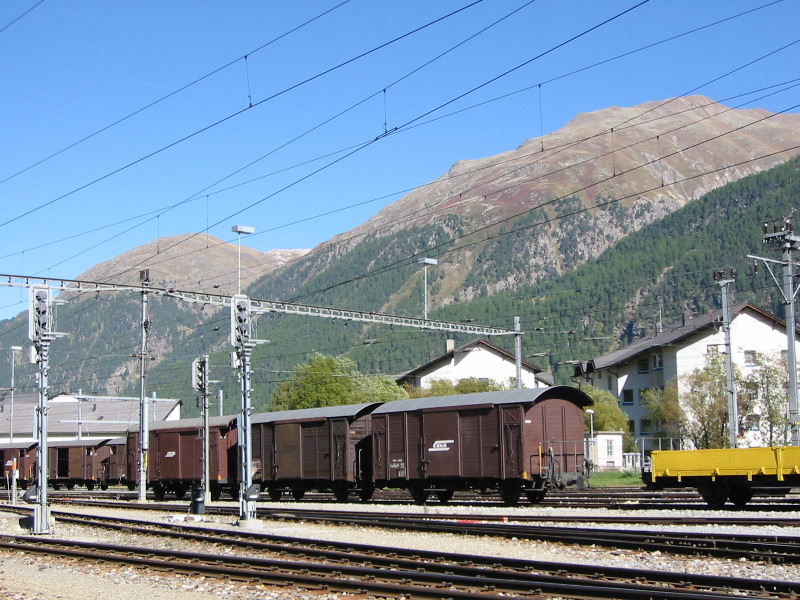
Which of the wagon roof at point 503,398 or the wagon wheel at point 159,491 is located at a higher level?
the wagon roof at point 503,398

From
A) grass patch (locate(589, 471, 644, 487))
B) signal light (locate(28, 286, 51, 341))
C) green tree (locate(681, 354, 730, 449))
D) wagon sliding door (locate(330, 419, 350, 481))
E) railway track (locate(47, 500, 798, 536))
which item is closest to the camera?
railway track (locate(47, 500, 798, 536))

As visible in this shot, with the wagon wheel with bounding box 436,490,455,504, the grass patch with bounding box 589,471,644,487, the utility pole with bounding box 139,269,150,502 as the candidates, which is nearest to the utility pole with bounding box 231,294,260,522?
the wagon wheel with bounding box 436,490,455,504

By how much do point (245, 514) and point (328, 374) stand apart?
52.3m

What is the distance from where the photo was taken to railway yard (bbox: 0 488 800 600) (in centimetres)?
1301

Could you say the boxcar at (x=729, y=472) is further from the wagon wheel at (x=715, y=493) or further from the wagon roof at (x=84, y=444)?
the wagon roof at (x=84, y=444)

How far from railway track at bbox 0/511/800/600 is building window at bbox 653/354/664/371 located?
2334 inches

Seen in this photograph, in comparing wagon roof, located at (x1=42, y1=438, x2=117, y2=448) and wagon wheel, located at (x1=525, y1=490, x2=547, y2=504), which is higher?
wagon roof, located at (x1=42, y1=438, x2=117, y2=448)

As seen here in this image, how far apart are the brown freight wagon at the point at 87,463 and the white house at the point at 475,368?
129 feet

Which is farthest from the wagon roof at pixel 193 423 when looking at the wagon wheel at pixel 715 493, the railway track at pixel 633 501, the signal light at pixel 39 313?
the wagon wheel at pixel 715 493

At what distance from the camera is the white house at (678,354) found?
70.1 m

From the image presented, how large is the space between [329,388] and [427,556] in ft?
199

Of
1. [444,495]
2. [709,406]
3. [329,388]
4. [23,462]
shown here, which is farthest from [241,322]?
[329,388]

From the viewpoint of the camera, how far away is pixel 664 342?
72.4 meters

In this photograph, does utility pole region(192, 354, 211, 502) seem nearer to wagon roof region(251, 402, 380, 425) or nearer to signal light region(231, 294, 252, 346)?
wagon roof region(251, 402, 380, 425)
